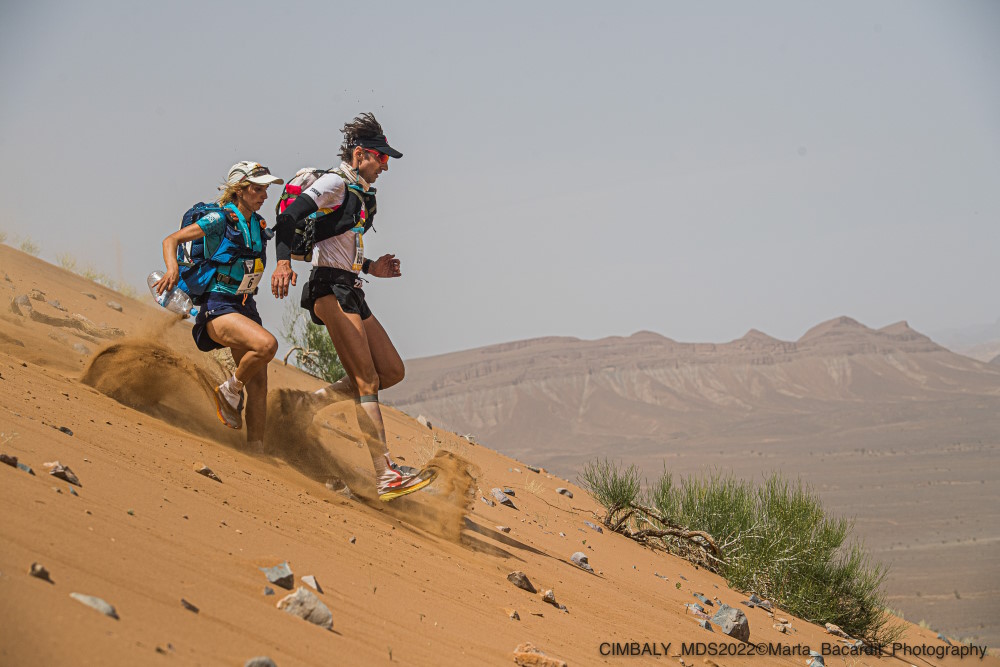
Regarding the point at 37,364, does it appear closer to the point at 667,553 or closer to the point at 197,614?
the point at 197,614

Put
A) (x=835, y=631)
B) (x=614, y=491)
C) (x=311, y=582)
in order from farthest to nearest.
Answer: (x=614, y=491), (x=835, y=631), (x=311, y=582)

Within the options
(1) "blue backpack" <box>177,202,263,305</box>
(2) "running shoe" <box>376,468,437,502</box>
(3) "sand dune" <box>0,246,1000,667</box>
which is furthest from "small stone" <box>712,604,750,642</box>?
(1) "blue backpack" <box>177,202,263,305</box>

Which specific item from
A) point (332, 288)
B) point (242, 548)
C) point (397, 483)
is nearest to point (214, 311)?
point (332, 288)

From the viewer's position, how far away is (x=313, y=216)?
6.34 m

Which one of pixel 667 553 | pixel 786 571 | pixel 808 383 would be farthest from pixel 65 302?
pixel 808 383

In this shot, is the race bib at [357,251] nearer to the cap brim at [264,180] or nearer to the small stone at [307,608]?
the cap brim at [264,180]

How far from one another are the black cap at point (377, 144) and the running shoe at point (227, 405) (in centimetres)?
183

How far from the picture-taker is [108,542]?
3.67m

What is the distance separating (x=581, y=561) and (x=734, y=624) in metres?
1.33

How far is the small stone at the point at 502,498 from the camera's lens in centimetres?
933

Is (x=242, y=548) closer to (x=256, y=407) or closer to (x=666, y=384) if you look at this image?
(x=256, y=407)

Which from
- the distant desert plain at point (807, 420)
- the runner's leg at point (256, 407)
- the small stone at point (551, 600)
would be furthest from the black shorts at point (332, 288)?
the distant desert plain at point (807, 420)

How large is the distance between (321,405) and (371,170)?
1.67m

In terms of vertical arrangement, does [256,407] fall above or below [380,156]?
below
